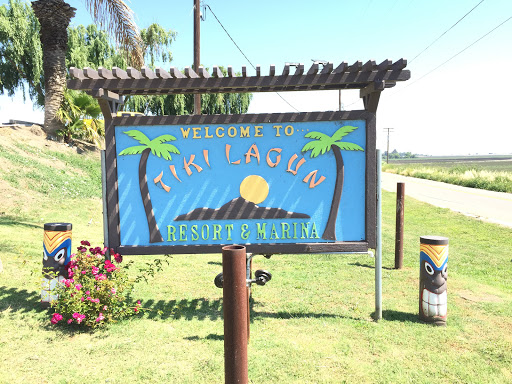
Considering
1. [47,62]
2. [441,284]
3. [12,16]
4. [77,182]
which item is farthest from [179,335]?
[12,16]

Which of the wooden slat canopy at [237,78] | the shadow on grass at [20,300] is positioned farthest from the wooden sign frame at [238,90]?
the shadow on grass at [20,300]

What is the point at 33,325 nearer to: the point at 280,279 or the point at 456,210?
the point at 280,279

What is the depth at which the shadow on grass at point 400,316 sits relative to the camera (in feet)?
14.8

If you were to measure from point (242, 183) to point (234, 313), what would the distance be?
2.31 m

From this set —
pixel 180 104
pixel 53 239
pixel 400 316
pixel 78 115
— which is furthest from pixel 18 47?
pixel 400 316

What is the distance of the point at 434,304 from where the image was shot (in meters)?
4.36

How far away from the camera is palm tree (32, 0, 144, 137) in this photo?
8719mm

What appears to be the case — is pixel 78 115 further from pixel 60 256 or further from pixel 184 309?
pixel 184 309

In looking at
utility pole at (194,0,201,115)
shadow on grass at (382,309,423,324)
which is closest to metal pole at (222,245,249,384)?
shadow on grass at (382,309,423,324)

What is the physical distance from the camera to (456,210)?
14.3m

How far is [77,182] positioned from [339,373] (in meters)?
12.1

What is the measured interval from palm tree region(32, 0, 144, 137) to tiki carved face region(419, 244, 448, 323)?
24.5 feet

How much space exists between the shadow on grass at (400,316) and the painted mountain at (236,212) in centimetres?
174

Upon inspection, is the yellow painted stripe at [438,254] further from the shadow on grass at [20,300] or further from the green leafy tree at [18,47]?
the green leafy tree at [18,47]
